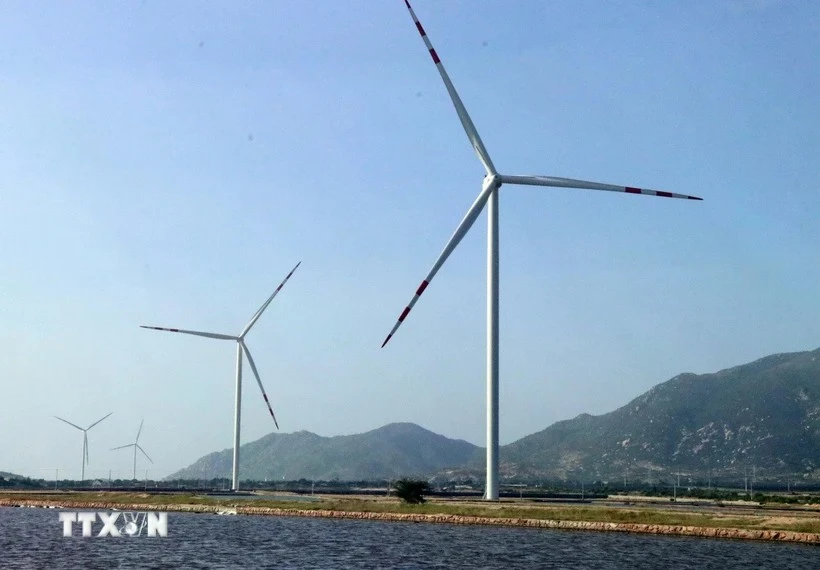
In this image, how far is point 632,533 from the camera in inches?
2980

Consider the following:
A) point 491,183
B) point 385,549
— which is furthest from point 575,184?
point 385,549

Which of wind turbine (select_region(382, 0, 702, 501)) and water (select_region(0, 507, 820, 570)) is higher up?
wind turbine (select_region(382, 0, 702, 501))

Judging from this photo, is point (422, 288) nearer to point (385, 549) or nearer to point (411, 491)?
point (385, 549)

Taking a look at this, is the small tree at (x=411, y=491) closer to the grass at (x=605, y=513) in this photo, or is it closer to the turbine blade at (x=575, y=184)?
the grass at (x=605, y=513)

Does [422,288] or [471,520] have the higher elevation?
[422,288]

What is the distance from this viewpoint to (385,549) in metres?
64.5

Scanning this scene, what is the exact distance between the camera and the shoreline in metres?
69.7

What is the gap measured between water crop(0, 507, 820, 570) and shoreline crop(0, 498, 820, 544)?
2.05 m

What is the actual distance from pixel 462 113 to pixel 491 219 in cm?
973
